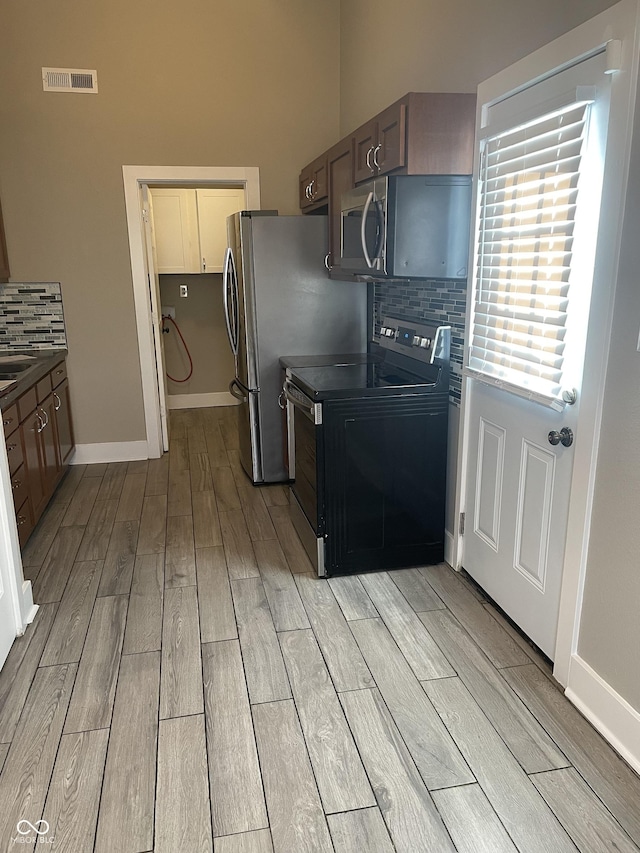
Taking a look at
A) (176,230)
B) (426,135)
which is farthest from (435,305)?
(176,230)

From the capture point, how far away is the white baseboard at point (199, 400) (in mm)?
6492

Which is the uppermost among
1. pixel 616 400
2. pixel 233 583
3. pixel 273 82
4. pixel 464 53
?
pixel 273 82

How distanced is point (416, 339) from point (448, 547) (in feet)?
3.41

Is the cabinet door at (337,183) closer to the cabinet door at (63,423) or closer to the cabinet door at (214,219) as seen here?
the cabinet door at (63,423)

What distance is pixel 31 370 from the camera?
3.64 metres

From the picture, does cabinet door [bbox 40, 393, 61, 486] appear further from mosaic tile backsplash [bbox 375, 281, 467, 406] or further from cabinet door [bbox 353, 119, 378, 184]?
cabinet door [bbox 353, 119, 378, 184]

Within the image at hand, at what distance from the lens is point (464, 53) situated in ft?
8.61

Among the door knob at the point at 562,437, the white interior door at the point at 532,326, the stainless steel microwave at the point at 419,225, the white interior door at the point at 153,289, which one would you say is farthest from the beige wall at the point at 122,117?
the door knob at the point at 562,437

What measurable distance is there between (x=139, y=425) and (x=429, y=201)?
2991 mm

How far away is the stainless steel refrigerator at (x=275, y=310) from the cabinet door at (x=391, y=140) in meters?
1.11

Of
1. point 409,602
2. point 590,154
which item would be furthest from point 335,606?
point 590,154

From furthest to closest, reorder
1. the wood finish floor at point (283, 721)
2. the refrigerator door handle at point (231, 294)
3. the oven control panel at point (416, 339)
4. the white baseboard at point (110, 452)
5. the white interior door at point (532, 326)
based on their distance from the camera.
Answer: the white baseboard at point (110, 452), the refrigerator door handle at point (231, 294), the oven control panel at point (416, 339), the white interior door at point (532, 326), the wood finish floor at point (283, 721)

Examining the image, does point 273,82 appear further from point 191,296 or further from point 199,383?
point 199,383

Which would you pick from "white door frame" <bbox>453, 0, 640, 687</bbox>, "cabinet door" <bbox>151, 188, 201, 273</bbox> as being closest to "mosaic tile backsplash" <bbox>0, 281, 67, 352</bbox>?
"cabinet door" <bbox>151, 188, 201, 273</bbox>
